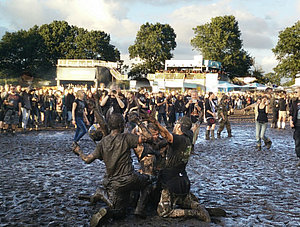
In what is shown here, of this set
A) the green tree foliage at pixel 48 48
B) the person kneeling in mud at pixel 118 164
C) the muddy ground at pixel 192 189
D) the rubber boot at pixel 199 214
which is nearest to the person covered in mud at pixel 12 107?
the muddy ground at pixel 192 189

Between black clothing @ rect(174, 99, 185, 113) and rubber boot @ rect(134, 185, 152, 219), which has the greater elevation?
black clothing @ rect(174, 99, 185, 113)

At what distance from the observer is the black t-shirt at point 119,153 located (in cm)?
461

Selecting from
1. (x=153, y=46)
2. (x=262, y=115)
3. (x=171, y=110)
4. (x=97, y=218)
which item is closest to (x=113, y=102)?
(x=262, y=115)

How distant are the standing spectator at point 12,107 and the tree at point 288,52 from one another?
173 feet

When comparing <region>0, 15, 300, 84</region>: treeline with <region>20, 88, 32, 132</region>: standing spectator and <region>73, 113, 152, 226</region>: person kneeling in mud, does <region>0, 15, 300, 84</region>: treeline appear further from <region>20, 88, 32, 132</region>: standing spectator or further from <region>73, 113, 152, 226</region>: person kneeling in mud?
<region>73, 113, 152, 226</region>: person kneeling in mud

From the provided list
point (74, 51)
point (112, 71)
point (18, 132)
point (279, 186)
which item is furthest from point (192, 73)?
point (279, 186)

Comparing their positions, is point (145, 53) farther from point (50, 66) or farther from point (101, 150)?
point (101, 150)

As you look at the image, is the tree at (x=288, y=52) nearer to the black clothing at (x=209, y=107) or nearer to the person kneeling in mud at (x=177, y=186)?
the black clothing at (x=209, y=107)

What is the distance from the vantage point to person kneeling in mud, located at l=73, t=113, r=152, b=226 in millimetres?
4598

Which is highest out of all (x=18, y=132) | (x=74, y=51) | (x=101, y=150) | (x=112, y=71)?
(x=74, y=51)

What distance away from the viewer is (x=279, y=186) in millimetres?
6836

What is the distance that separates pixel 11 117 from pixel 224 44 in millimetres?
71159

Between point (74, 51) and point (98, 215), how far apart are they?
79252 mm

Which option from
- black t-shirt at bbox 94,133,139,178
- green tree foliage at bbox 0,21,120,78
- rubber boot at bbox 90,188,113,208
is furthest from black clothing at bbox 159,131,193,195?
green tree foliage at bbox 0,21,120,78
